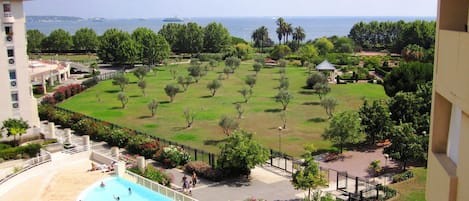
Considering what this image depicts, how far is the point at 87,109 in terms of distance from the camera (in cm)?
5062

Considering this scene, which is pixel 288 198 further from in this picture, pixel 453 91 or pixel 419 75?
pixel 419 75

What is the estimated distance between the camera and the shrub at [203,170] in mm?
28891

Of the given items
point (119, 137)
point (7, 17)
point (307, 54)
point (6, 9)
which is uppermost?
point (6, 9)

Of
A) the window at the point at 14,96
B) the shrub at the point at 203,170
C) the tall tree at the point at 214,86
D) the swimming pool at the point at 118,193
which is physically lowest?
the swimming pool at the point at 118,193

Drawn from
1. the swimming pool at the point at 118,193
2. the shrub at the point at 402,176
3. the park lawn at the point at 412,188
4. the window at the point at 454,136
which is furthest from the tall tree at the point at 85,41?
the window at the point at 454,136

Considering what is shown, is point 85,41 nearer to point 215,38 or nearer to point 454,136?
point 215,38

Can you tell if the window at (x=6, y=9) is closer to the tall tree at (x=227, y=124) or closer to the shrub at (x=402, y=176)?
the tall tree at (x=227, y=124)

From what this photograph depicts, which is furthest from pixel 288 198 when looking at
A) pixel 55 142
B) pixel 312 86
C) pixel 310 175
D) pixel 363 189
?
pixel 312 86

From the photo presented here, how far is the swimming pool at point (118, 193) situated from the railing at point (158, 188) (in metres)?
0.20

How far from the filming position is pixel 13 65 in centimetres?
3619

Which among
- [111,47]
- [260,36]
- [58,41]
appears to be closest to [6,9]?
[111,47]

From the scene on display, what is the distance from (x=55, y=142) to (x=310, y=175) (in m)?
20.3

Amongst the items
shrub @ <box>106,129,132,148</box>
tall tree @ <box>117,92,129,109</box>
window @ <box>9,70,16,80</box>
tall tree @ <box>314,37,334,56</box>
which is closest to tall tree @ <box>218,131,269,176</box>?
shrub @ <box>106,129,132,148</box>

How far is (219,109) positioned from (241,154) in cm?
2022
